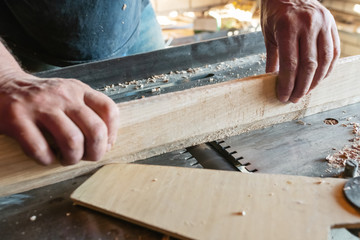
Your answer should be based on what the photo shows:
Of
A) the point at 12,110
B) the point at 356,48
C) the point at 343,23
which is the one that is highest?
the point at 12,110

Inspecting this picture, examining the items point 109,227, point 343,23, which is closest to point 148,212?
point 109,227

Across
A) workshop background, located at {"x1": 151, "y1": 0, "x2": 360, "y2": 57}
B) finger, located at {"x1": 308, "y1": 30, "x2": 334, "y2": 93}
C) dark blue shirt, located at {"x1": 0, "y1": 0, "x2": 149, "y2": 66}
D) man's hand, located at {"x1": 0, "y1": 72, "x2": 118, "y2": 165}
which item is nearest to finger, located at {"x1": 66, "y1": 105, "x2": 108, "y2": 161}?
man's hand, located at {"x1": 0, "y1": 72, "x2": 118, "y2": 165}

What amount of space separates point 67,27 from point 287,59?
1.11 meters

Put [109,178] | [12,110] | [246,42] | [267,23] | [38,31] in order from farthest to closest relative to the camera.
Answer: [246,42] → [38,31] → [267,23] → [109,178] → [12,110]

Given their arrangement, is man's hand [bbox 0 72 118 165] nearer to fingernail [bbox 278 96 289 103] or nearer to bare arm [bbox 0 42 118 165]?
bare arm [bbox 0 42 118 165]

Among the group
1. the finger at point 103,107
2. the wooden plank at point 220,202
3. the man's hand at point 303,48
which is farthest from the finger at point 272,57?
the finger at point 103,107

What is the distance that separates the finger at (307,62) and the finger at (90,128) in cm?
69

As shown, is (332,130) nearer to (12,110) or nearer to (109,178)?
(109,178)

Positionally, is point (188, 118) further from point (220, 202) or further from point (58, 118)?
point (58, 118)

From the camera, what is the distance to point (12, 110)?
2.38 feet

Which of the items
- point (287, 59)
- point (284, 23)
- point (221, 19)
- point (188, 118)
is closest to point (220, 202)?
Answer: point (188, 118)

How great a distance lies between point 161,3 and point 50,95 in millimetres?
5595

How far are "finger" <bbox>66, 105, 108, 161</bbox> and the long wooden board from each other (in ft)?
0.52

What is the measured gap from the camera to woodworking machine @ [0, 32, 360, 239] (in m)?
0.81
